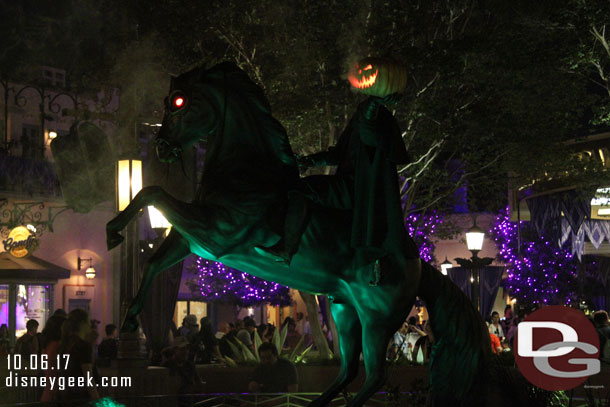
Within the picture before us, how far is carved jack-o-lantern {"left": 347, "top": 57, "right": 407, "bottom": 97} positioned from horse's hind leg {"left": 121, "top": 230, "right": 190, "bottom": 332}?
1.43 meters

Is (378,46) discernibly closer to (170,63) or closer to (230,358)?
(170,63)

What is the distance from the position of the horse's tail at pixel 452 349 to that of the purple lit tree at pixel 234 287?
29337 mm

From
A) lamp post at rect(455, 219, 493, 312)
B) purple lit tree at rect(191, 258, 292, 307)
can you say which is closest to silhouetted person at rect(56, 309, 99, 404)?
lamp post at rect(455, 219, 493, 312)

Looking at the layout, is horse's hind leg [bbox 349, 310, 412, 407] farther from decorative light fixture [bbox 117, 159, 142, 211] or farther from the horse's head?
decorative light fixture [bbox 117, 159, 142, 211]

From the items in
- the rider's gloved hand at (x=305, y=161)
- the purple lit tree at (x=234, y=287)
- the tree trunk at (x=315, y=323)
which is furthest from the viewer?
the purple lit tree at (x=234, y=287)

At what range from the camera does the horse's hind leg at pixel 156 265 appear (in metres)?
5.34

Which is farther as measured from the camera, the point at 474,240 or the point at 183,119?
the point at 474,240

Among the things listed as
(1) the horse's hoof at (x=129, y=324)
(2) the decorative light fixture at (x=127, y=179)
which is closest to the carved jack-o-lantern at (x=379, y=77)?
(1) the horse's hoof at (x=129, y=324)

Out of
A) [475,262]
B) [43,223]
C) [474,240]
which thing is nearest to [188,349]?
[475,262]

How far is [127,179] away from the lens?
13.4 m

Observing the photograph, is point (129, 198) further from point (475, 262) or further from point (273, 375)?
point (475, 262)

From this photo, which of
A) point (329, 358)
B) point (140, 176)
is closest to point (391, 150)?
point (140, 176)

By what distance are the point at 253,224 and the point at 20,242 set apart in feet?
73.8

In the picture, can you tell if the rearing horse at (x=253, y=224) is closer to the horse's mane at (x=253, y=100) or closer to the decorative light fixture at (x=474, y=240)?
the horse's mane at (x=253, y=100)
